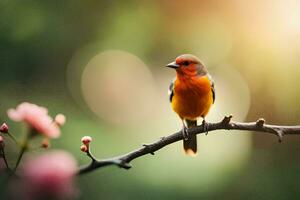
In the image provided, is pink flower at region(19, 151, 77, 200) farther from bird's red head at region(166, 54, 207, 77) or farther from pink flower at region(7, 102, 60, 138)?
bird's red head at region(166, 54, 207, 77)

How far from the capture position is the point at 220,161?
4062 mm

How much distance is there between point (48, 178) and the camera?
36 cm

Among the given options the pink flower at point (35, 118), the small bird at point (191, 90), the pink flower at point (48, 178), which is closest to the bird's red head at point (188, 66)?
the small bird at point (191, 90)

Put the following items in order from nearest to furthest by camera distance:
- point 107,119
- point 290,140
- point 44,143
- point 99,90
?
point 44,143
point 290,140
point 107,119
point 99,90

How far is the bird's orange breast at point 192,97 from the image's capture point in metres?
1.49

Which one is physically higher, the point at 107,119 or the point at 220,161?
the point at 107,119

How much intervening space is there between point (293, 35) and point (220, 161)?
103cm

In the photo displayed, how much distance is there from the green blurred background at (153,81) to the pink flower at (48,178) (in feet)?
9.49

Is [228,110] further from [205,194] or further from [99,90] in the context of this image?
[99,90]

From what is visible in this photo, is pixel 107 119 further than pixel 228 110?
Yes

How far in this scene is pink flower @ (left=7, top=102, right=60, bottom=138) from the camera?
450 mm

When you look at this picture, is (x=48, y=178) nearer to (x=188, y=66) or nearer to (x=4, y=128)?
(x=4, y=128)

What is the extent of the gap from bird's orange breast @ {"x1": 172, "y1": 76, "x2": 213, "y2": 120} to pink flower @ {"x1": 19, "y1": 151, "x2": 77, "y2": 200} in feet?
3.71

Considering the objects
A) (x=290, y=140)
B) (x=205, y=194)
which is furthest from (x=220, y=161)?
(x=290, y=140)
